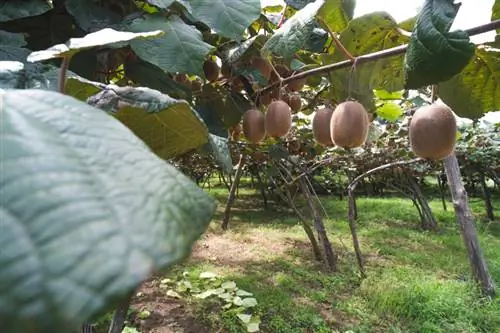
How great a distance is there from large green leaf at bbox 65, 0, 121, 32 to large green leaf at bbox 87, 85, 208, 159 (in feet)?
1.58

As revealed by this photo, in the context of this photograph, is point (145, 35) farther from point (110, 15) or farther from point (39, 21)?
point (39, 21)

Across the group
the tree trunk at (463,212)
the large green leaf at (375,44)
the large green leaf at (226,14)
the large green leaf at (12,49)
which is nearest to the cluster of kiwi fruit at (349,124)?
the large green leaf at (375,44)

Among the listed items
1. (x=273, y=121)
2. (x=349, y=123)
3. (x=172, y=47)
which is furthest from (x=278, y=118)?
(x=172, y=47)

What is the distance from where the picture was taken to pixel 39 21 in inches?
42.8

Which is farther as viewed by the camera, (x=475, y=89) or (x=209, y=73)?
(x=209, y=73)

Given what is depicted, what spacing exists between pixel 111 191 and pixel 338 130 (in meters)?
0.75

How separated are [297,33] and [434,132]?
30 centimetres

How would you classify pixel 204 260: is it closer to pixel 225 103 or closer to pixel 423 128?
pixel 225 103

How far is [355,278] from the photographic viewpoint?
4.47 meters

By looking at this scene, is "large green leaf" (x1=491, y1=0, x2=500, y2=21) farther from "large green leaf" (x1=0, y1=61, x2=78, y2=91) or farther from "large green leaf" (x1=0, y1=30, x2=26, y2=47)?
"large green leaf" (x1=0, y1=30, x2=26, y2=47)

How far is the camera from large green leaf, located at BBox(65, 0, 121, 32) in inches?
37.9

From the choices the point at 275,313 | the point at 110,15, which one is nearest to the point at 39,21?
the point at 110,15

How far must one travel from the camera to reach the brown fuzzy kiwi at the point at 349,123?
90 centimetres

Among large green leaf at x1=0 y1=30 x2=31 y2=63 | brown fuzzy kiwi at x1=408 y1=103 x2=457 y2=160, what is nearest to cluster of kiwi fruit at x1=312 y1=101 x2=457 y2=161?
brown fuzzy kiwi at x1=408 y1=103 x2=457 y2=160
